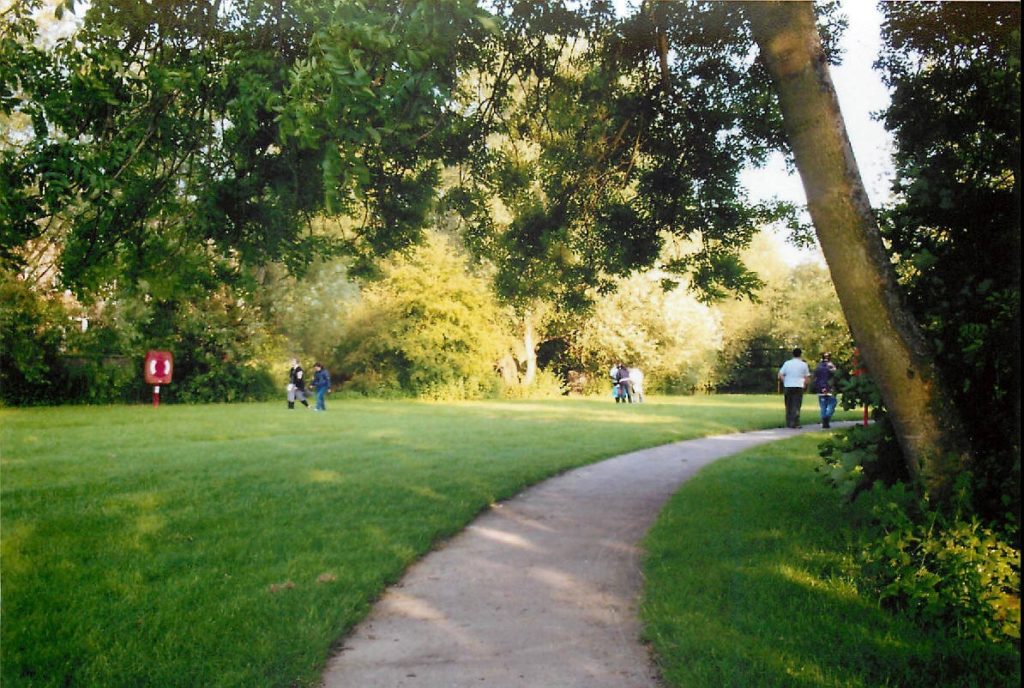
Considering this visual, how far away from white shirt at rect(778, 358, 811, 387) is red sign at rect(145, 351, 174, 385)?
59.4 ft

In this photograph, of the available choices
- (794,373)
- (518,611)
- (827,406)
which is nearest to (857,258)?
(518,611)

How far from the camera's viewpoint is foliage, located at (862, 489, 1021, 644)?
385 centimetres

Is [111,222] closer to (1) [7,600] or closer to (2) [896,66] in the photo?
(1) [7,600]

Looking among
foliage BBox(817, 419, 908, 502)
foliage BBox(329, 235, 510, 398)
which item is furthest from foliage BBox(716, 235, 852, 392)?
foliage BBox(329, 235, 510, 398)

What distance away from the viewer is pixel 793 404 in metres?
17.5

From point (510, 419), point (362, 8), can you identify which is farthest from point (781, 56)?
point (510, 419)

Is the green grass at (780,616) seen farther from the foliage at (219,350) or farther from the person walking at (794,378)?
the foliage at (219,350)

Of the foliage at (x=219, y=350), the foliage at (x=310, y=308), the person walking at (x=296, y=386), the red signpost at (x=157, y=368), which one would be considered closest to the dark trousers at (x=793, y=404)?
the person walking at (x=296, y=386)

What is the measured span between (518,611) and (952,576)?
2.50 meters

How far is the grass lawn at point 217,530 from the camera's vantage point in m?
3.85

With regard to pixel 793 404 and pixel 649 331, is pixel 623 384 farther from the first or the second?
pixel 793 404

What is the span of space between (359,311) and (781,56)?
83.7 ft

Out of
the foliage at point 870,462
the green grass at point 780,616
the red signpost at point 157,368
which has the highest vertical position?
the red signpost at point 157,368

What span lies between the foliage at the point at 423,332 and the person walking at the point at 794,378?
13.8 meters
